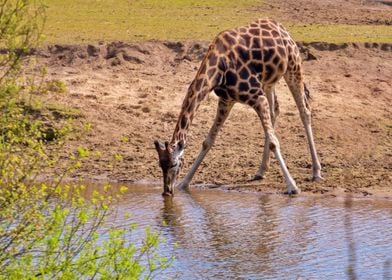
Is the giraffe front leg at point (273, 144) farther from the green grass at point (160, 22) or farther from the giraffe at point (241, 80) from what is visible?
the green grass at point (160, 22)

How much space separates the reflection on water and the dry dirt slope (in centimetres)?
80

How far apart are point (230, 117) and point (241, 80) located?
2625mm

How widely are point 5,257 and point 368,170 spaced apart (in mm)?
7242

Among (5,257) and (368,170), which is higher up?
(5,257)

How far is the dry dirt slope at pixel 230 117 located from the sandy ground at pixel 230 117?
1 centimetres

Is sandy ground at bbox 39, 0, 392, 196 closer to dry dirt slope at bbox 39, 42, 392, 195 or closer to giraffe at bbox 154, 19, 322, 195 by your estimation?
dry dirt slope at bbox 39, 42, 392, 195

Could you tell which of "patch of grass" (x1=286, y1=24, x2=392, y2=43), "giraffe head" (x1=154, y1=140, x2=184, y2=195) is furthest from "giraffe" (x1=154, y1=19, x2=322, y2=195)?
"patch of grass" (x1=286, y1=24, x2=392, y2=43)

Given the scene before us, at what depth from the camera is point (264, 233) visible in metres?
10.6

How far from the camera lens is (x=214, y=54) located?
12477 millimetres

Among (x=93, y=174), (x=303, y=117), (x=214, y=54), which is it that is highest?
(x=214, y=54)

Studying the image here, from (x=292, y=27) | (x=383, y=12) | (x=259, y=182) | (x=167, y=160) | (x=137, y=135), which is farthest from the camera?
(x=383, y=12)

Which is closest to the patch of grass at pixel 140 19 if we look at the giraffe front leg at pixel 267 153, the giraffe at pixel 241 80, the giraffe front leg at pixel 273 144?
the giraffe front leg at pixel 267 153

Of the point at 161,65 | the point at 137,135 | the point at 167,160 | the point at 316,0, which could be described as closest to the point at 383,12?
A: the point at 316,0

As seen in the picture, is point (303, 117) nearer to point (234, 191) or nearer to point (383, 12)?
point (234, 191)
